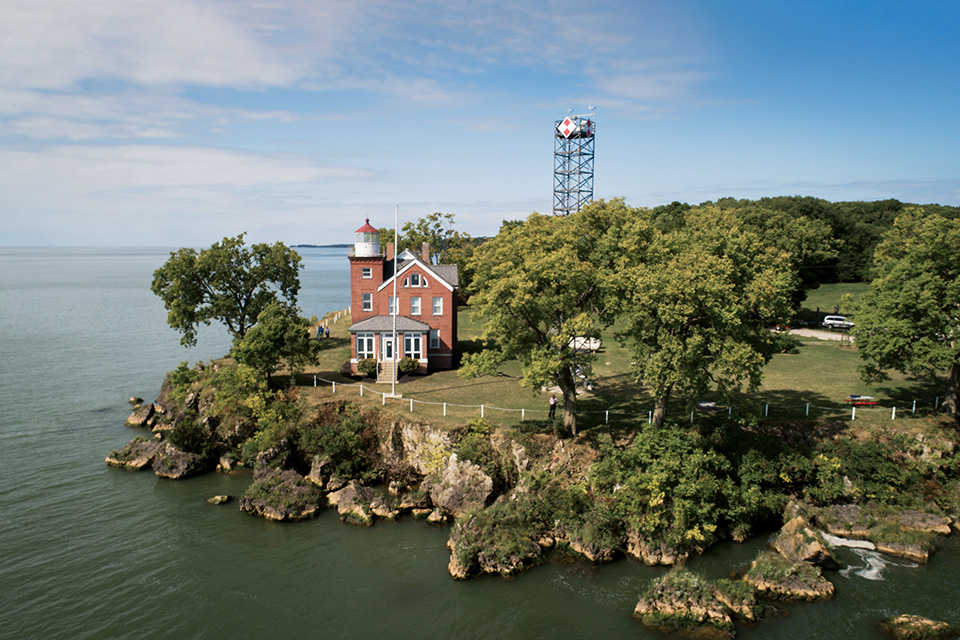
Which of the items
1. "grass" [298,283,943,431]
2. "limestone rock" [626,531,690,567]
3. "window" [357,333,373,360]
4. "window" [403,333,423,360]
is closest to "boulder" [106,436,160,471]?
"grass" [298,283,943,431]

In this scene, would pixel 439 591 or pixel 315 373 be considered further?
pixel 315 373

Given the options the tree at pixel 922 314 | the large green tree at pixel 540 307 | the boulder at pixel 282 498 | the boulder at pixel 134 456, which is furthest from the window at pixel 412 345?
the tree at pixel 922 314

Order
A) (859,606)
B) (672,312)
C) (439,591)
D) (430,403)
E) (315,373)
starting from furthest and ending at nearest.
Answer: (315,373) → (430,403) → (672,312) → (439,591) → (859,606)

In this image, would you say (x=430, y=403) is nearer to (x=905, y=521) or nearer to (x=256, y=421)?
(x=256, y=421)

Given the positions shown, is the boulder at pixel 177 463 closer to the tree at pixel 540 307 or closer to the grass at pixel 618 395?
the grass at pixel 618 395

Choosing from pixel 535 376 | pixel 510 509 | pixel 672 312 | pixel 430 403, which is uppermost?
pixel 672 312

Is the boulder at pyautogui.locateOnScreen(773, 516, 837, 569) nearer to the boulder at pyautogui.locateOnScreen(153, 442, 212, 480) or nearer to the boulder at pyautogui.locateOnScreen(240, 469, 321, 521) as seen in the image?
the boulder at pyautogui.locateOnScreen(240, 469, 321, 521)

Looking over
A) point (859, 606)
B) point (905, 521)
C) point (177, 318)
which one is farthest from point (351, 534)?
point (177, 318)
